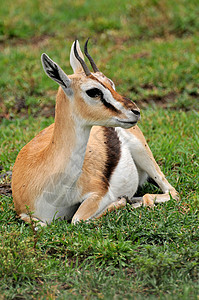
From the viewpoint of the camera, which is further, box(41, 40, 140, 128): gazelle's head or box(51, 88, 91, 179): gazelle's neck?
box(51, 88, 91, 179): gazelle's neck

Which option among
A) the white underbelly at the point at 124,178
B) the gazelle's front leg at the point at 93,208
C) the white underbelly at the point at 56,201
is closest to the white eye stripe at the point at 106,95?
the white underbelly at the point at 56,201

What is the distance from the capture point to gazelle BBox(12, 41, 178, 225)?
3.96 metres

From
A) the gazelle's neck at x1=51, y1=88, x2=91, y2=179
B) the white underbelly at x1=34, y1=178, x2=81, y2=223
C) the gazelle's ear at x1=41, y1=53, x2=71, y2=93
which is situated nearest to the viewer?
the gazelle's ear at x1=41, y1=53, x2=71, y2=93

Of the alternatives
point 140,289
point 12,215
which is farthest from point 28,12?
point 140,289

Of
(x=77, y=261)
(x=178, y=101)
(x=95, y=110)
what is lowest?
(x=178, y=101)

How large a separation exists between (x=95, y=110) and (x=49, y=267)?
1.24m

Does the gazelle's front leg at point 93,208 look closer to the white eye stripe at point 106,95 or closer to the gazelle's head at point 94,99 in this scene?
the gazelle's head at point 94,99

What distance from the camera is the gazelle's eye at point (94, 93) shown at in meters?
3.94

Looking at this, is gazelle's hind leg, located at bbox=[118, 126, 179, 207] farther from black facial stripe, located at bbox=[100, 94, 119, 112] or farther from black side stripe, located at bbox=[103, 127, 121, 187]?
black facial stripe, located at bbox=[100, 94, 119, 112]

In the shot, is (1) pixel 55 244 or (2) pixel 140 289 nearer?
(2) pixel 140 289

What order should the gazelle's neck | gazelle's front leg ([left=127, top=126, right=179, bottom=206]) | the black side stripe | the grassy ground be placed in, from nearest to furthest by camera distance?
the grassy ground → the gazelle's neck → the black side stripe → gazelle's front leg ([left=127, top=126, right=179, bottom=206])

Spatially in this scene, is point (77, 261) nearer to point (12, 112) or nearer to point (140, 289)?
point (140, 289)

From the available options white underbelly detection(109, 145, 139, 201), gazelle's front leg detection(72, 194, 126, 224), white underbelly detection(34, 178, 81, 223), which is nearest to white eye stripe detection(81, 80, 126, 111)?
white underbelly detection(34, 178, 81, 223)

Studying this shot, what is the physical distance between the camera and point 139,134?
5305 millimetres
